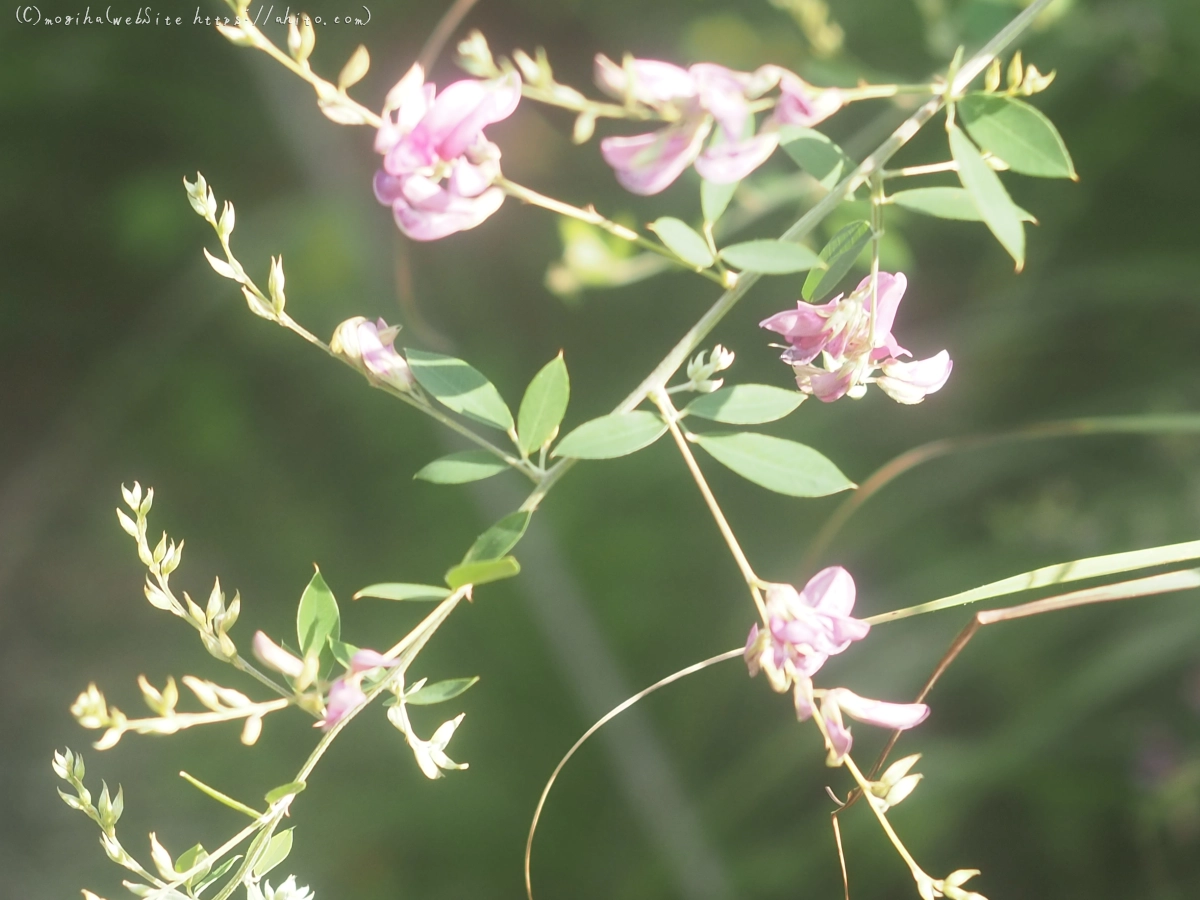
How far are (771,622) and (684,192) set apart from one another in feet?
4.48

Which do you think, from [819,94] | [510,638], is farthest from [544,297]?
[819,94]

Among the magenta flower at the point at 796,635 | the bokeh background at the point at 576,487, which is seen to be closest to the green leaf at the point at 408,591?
the magenta flower at the point at 796,635

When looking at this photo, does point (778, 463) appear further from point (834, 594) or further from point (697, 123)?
point (697, 123)

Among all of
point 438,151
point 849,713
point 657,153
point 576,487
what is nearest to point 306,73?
point 438,151

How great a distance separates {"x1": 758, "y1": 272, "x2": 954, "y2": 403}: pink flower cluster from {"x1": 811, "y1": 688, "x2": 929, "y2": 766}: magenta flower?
6.2 inches

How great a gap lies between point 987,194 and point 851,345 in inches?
4.3

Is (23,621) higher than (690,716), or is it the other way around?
(23,621)

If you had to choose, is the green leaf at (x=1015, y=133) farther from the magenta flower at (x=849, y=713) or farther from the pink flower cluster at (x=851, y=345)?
the magenta flower at (x=849, y=713)

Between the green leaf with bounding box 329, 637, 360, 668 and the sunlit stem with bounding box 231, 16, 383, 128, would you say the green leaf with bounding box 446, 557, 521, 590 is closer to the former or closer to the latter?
the green leaf with bounding box 329, 637, 360, 668

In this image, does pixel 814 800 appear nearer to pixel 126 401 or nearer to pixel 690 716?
pixel 690 716

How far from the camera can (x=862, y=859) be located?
1.58m

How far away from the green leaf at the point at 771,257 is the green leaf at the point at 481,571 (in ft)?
0.60

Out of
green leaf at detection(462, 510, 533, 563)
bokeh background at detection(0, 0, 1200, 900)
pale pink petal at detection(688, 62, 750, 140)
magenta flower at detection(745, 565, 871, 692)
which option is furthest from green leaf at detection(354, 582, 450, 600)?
bokeh background at detection(0, 0, 1200, 900)

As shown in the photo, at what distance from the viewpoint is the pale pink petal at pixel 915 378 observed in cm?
60
